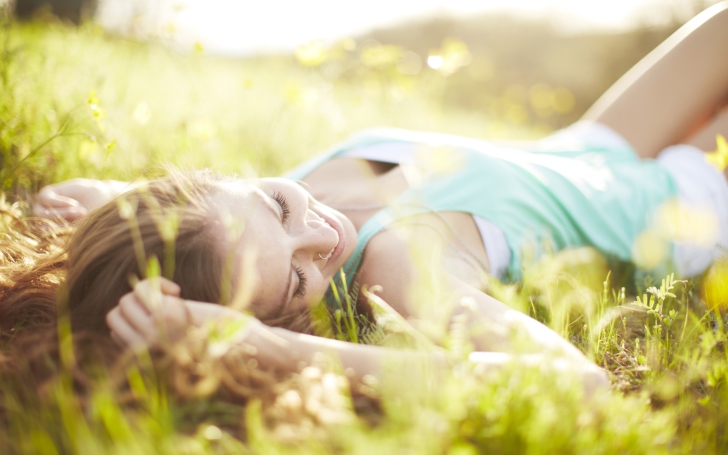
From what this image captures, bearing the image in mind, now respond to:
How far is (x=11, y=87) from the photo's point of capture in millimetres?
2064

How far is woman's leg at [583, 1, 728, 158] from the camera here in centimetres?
258

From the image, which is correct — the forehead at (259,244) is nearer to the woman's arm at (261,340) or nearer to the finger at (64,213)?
the woman's arm at (261,340)

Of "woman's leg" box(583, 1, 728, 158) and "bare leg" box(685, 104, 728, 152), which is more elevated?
"woman's leg" box(583, 1, 728, 158)

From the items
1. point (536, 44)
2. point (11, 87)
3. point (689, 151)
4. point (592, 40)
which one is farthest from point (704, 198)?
point (536, 44)

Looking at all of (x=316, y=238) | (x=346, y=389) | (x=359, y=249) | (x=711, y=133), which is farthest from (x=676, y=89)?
(x=346, y=389)

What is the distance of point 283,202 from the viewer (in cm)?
155

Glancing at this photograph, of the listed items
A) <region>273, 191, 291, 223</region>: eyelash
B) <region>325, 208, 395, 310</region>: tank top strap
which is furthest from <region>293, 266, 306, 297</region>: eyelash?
<region>325, 208, 395, 310</region>: tank top strap

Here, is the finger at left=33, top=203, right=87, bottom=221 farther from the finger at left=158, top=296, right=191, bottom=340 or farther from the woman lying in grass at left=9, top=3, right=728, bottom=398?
the finger at left=158, top=296, right=191, bottom=340

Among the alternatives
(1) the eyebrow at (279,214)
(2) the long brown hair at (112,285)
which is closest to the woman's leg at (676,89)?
(1) the eyebrow at (279,214)

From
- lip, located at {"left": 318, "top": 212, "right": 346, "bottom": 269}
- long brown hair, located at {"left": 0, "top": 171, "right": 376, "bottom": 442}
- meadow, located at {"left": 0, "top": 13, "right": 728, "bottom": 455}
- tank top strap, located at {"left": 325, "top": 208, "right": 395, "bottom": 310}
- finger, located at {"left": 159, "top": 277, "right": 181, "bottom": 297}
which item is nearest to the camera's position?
meadow, located at {"left": 0, "top": 13, "right": 728, "bottom": 455}

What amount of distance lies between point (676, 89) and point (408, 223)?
6.47 ft

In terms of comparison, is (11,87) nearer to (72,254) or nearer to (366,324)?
(72,254)

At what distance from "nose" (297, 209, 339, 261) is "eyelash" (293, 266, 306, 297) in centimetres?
6

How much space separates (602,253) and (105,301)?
6.56ft
